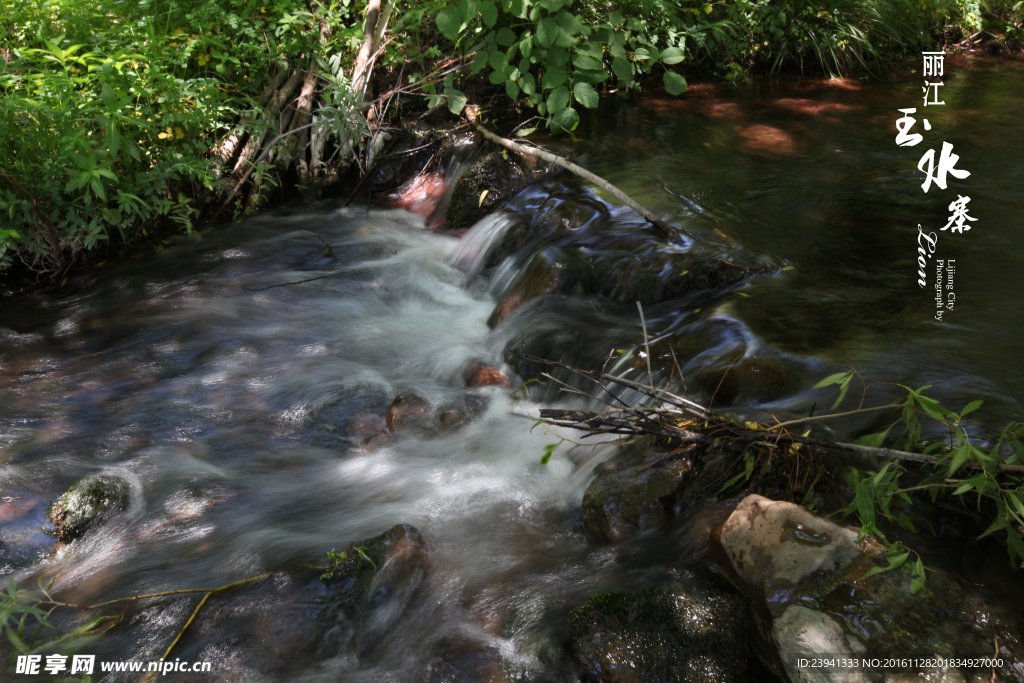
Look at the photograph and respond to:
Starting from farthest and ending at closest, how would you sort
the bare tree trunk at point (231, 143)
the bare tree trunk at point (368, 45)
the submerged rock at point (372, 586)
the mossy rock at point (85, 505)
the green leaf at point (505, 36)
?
the bare tree trunk at point (368, 45), the bare tree trunk at point (231, 143), the green leaf at point (505, 36), the mossy rock at point (85, 505), the submerged rock at point (372, 586)

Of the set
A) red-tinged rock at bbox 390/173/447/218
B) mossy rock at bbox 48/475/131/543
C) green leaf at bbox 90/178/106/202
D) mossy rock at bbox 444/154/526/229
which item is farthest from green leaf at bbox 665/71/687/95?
mossy rock at bbox 48/475/131/543

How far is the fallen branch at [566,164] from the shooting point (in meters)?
4.25

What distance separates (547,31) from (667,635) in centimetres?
386

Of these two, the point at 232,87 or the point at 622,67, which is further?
the point at 232,87

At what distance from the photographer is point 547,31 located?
450 centimetres

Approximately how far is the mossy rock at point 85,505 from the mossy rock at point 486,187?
3439 millimetres

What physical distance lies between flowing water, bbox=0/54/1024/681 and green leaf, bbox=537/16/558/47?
3.64ft

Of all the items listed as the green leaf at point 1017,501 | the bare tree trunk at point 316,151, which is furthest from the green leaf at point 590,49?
the green leaf at point 1017,501

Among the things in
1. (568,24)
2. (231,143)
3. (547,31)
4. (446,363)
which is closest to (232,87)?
(231,143)

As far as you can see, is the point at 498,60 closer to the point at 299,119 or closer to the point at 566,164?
the point at 566,164

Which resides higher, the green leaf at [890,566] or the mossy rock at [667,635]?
the green leaf at [890,566]

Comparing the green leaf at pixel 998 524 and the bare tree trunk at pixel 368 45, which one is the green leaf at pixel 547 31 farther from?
the green leaf at pixel 998 524

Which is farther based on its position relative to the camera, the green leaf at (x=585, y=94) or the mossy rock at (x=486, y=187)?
the mossy rock at (x=486, y=187)

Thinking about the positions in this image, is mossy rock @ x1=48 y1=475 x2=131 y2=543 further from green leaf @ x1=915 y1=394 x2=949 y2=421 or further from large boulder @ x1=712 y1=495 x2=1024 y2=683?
green leaf @ x1=915 y1=394 x2=949 y2=421
